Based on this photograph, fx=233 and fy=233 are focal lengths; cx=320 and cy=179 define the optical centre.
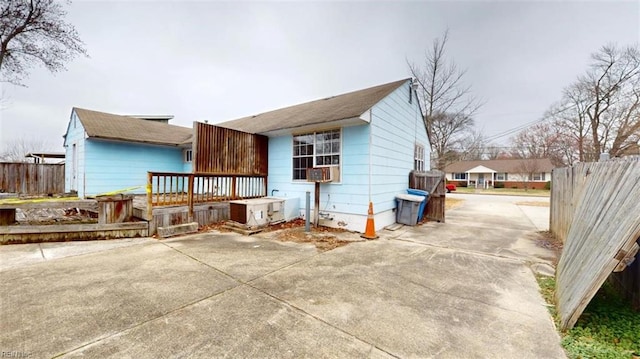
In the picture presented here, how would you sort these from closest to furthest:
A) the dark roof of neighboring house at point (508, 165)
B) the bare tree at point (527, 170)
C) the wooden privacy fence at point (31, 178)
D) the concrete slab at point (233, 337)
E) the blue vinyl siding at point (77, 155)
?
the concrete slab at point (233, 337)
the blue vinyl siding at point (77, 155)
the wooden privacy fence at point (31, 178)
the bare tree at point (527, 170)
the dark roof of neighboring house at point (508, 165)

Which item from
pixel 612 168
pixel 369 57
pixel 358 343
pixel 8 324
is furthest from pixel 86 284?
pixel 369 57

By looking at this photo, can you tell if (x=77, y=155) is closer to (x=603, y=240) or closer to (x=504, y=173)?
(x=603, y=240)

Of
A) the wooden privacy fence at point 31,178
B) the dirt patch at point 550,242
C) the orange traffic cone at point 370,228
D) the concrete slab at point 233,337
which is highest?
the wooden privacy fence at point 31,178

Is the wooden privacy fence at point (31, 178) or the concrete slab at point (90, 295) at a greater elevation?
the wooden privacy fence at point (31, 178)

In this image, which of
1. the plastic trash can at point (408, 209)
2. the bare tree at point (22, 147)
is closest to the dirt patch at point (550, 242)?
the plastic trash can at point (408, 209)

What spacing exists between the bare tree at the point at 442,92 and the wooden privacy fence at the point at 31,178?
19076 mm

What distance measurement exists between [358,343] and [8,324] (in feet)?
10.3

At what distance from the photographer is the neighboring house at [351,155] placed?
20.3 ft

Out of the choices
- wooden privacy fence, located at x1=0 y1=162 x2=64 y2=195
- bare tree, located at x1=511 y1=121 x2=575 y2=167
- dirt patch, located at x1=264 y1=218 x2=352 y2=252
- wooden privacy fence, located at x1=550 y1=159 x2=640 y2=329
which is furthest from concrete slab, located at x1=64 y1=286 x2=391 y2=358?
bare tree, located at x1=511 y1=121 x2=575 y2=167

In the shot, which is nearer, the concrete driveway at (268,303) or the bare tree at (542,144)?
the concrete driveway at (268,303)

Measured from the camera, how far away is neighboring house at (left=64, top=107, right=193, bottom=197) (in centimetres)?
880

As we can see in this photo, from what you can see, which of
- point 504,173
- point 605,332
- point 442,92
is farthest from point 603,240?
point 504,173

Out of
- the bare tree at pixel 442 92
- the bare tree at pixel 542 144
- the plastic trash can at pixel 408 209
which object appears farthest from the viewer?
the bare tree at pixel 542 144

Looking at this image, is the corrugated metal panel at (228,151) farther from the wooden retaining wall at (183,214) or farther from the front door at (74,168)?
the front door at (74,168)
